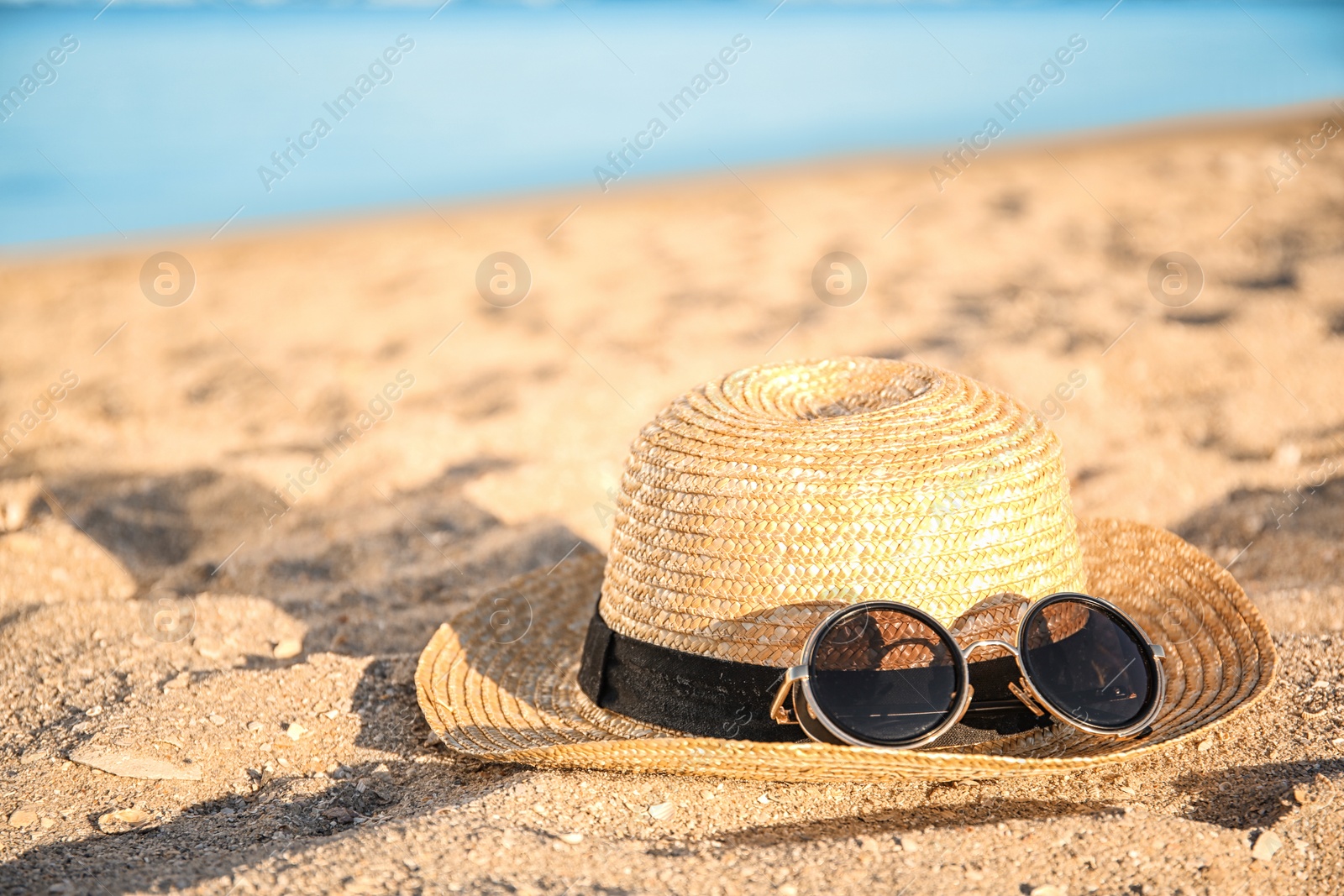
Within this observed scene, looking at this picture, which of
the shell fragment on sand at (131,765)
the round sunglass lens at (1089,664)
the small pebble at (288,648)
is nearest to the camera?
the round sunglass lens at (1089,664)

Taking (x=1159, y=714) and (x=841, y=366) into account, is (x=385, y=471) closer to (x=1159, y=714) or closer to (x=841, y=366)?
(x=841, y=366)

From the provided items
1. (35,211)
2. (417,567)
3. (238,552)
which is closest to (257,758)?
(417,567)

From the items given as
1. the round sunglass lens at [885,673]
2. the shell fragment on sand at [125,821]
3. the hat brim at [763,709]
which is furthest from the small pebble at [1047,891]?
the shell fragment on sand at [125,821]

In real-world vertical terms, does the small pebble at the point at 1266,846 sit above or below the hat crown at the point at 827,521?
below

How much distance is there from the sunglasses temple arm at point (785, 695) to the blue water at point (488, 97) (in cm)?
580

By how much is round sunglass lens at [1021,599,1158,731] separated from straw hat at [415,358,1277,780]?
0.32ft

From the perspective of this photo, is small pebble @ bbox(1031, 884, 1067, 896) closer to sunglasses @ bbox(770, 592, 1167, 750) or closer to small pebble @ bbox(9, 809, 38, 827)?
sunglasses @ bbox(770, 592, 1167, 750)

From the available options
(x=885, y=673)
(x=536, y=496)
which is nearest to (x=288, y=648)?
A: (x=536, y=496)

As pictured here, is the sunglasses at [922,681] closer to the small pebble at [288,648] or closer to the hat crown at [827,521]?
the hat crown at [827,521]

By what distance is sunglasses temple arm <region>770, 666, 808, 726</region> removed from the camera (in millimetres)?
2105

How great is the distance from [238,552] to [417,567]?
750mm

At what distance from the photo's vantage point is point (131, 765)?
101 inches

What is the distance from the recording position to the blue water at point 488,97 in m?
13.5

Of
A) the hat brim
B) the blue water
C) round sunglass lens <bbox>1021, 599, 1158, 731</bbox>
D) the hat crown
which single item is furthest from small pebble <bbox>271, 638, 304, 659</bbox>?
the blue water
